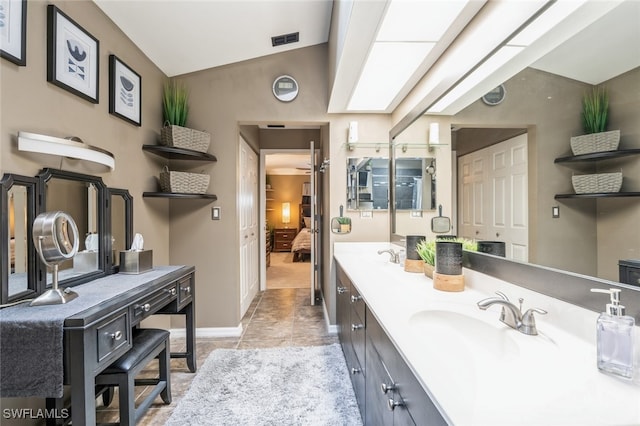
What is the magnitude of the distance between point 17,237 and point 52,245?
0.78 feet

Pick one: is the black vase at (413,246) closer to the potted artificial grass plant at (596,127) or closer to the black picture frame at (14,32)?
the potted artificial grass plant at (596,127)

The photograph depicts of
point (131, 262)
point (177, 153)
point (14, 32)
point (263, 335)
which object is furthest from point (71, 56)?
point (263, 335)

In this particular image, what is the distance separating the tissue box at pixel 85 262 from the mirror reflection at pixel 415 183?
88.9 inches

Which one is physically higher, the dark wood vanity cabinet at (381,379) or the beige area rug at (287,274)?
the dark wood vanity cabinet at (381,379)

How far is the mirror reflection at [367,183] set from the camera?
2807 mm

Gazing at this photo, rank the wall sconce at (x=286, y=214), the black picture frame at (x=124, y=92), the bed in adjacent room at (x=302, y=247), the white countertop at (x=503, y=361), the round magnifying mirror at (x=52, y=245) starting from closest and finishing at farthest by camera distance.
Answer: the white countertop at (x=503, y=361), the round magnifying mirror at (x=52, y=245), the black picture frame at (x=124, y=92), the bed in adjacent room at (x=302, y=247), the wall sconce at (x=286, y=214)

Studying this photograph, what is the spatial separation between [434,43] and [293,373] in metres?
2.47

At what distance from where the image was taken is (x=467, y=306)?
117 centimetres

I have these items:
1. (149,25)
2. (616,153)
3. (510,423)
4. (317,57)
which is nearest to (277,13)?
(317,57)

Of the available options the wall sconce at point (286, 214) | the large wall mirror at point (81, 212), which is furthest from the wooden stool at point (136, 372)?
the wall sconce at point (286, 214)

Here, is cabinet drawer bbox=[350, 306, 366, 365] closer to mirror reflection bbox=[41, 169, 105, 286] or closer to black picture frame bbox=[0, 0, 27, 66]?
mirror reflection bbox=[41, 169, 105, 286]

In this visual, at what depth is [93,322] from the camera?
1.11 metres

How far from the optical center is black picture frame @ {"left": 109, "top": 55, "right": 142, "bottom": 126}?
6.32ft

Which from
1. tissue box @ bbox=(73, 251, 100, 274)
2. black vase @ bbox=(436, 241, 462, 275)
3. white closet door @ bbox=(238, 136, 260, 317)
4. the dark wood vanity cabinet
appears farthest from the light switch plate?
black vase @ bbox=(436, 241, 462, 275)
